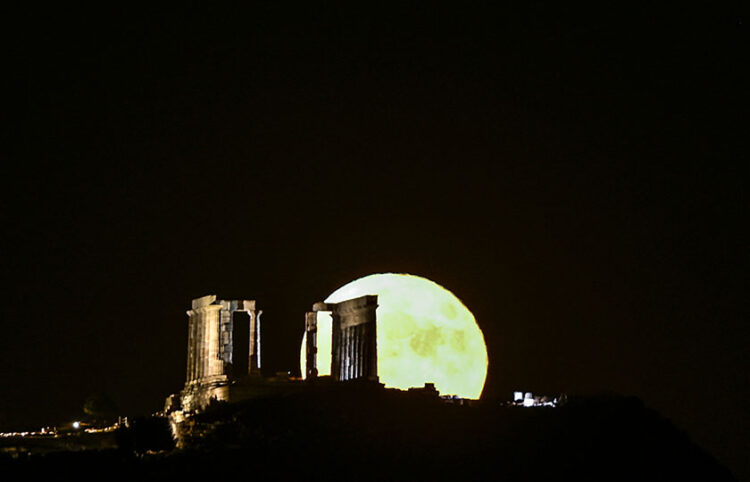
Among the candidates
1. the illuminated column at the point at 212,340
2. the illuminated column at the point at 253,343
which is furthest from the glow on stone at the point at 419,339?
the illuminated column at the point at 212,340

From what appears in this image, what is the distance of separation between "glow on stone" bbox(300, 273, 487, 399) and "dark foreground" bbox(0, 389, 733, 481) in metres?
14.9

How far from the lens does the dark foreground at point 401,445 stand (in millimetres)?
61188

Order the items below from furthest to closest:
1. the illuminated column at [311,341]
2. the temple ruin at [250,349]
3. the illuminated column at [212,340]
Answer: the illuminated column at [311,341] < the illuminated column at [212,340] < the temple ruin at [250,349]

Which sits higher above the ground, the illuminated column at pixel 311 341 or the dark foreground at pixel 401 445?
the illuminated column at pixel 311 341

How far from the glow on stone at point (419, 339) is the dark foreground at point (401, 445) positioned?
14.9 metres

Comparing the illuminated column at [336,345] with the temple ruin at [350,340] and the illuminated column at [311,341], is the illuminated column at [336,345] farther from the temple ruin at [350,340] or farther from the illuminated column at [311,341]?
the illuminated column at [311,341]

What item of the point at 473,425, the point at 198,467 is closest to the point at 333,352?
the point at 473,425

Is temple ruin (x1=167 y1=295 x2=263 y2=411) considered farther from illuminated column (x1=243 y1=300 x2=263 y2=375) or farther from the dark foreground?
the dark foreground

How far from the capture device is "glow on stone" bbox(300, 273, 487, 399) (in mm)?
86062

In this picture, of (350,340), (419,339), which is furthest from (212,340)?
(419,339)

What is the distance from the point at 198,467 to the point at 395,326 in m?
28.2

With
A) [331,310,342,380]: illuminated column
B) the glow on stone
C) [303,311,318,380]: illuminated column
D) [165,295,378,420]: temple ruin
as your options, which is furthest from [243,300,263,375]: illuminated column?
the glow on stone

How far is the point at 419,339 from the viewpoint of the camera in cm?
8644

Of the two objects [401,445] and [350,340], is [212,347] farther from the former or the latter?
[401,445]
